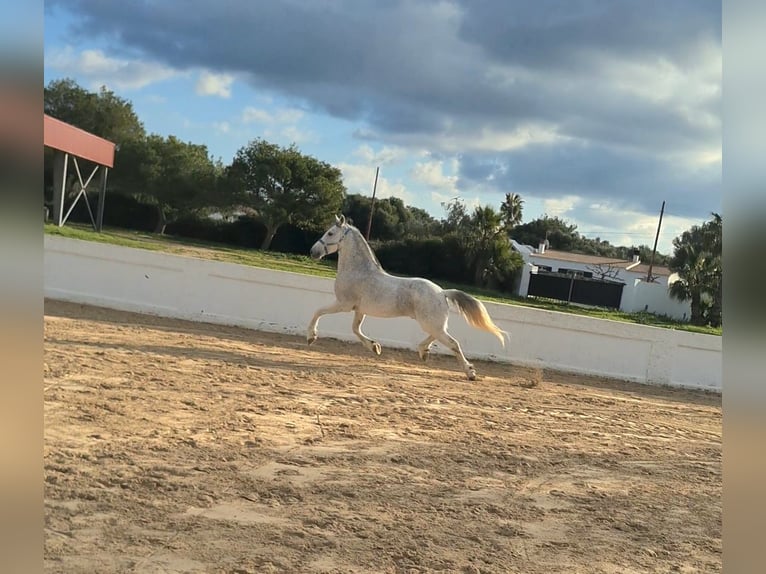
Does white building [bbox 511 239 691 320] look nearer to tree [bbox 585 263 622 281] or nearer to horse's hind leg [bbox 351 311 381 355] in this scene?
tree [bbox 585 263 622 281]

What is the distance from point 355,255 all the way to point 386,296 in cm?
67

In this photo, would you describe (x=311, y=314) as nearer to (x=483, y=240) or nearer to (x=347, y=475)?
(x=347, y=475)

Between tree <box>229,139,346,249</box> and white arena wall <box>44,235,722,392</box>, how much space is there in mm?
19955

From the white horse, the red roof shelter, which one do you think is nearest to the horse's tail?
the white horse

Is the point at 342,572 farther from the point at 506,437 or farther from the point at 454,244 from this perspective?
the point at 454,244

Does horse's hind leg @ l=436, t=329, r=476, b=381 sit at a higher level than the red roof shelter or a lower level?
lower

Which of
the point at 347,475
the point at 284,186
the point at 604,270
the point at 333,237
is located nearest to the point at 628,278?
the point at 604,270

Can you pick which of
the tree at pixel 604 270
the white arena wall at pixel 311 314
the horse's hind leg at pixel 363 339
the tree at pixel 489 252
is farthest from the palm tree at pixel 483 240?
the horse's hind leg at pixel 363 339

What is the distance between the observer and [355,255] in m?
7.76

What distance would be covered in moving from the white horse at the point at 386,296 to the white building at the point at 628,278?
21.0 m

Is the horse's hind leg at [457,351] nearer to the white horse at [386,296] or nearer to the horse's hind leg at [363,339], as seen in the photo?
the white horse at [386,296]

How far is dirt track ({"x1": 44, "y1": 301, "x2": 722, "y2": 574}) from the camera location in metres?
2.64

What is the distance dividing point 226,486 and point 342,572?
1.04 metres
